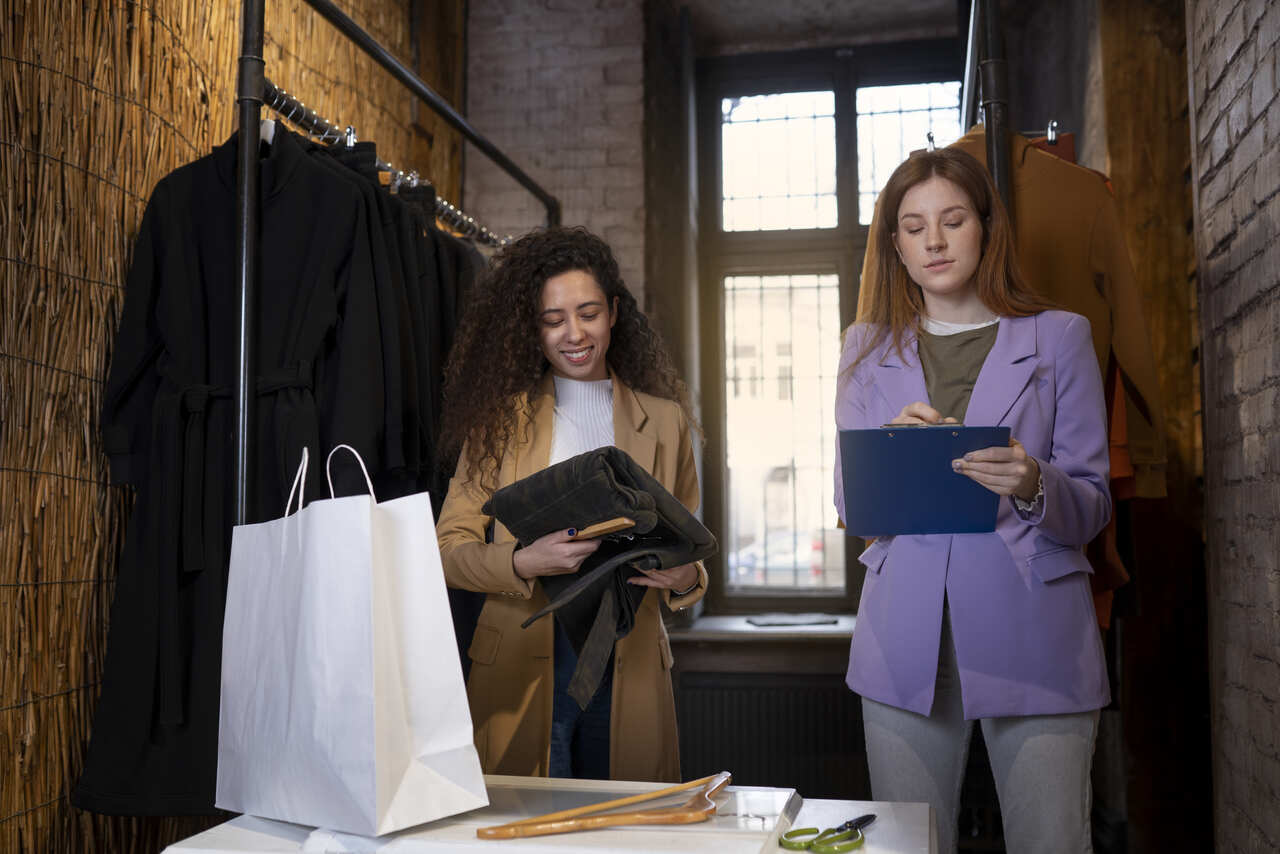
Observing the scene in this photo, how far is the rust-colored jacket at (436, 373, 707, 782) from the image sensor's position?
1651mm

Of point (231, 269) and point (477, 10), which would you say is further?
point (477, 10)

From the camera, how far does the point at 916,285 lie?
1.69 meters

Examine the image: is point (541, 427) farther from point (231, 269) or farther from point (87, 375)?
point (87, 375)

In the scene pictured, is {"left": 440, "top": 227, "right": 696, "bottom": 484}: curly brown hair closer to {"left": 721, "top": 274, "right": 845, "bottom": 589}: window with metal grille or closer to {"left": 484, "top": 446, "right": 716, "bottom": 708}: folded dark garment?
{"left": 484, "top": 446, "right": 716, "bottom": 708}: folded dark garment

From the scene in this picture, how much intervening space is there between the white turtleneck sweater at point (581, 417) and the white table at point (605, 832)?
27.9 inches

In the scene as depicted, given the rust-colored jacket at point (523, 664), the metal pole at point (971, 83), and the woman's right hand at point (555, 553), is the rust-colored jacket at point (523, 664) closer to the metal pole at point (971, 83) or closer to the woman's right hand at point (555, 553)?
the woman's right hand at point (555, 553)

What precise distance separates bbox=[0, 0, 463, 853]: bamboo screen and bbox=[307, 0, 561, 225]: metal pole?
38cm

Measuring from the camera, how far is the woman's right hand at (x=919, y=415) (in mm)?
1471

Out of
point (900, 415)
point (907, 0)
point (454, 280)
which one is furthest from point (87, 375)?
point (907, 0)

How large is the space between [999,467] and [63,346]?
1659mm

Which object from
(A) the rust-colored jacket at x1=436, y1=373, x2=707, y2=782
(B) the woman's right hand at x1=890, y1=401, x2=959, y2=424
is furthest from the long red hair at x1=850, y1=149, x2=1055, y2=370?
(A) the rust-colored jacket at x1=436, y1=373, x2=707, y2=782

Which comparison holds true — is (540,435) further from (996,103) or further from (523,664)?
(996,103)

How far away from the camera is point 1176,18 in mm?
2891

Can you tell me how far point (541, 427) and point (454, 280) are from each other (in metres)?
0.87
